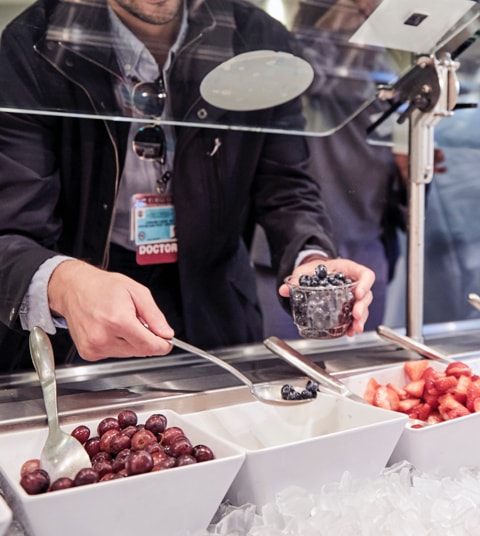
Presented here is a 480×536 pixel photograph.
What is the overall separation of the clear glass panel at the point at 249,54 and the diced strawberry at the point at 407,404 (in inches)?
31.1

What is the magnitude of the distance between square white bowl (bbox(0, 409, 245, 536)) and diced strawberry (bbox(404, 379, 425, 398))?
47 centimetres

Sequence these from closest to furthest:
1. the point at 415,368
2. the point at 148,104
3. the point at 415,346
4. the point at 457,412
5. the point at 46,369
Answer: the point at 46,369 < the point at 457,412 < the point at 415,368 < the point at 415,346 < the point at 148,104

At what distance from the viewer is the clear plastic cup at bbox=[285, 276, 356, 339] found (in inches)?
47.8

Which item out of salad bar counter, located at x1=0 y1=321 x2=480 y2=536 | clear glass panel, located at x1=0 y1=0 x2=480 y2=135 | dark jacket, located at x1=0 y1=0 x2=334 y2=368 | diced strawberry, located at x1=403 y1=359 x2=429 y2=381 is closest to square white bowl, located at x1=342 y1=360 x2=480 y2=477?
salad bar counter, located at x1=0 y1=321 x2=480 y2=536

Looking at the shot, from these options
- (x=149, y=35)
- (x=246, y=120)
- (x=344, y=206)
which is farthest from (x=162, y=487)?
(x=344, y=206)

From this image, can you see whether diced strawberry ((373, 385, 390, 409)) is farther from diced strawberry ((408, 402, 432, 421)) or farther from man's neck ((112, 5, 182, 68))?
man's neck ((112, 5, 182, 68))

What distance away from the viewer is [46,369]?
0.99 meters

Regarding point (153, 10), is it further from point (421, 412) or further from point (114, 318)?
point (421, 412)

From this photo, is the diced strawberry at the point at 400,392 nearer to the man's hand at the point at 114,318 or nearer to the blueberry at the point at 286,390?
the blueberry at the point at 286,390

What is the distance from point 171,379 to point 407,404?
1.44 feet

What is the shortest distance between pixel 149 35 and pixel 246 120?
1.20 ft

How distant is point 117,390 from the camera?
1180mm

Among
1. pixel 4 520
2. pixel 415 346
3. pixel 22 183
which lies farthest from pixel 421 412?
pixel 22 183

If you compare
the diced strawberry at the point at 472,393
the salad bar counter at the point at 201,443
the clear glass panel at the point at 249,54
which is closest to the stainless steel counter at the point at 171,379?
the salad bar counter at the point at 201,443
